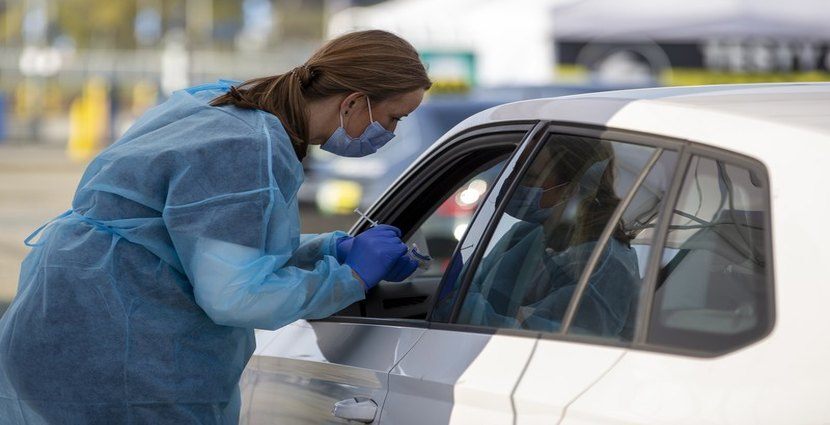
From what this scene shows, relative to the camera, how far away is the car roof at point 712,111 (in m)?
2.21

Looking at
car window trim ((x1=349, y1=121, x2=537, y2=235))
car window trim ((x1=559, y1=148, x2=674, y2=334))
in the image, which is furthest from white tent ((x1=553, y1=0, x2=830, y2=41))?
car window trim ((x1=559, y1=148, x2=674, y2=334))

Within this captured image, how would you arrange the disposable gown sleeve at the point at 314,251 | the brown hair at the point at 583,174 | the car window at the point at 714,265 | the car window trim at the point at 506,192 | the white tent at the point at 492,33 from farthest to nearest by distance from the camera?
the white tent at the point at 492,33 → the disposable gown sleeve at the point at 314,251 → the car window trim at the point at 506,192 → the brown hair at the point at 583,174 → the car window at the point at 714,265

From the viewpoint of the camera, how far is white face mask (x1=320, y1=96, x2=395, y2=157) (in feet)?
10.3

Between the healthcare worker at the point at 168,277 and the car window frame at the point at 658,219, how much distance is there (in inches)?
12.2

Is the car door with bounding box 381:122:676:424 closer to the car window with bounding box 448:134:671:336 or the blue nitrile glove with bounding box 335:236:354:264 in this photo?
the car window with bounding box 448:134:671:336

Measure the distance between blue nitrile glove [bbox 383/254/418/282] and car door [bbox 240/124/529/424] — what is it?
10cm

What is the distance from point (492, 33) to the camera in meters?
20.8

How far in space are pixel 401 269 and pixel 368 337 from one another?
18cm

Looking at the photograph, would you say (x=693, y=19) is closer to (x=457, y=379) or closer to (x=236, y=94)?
(x=236, y=94)

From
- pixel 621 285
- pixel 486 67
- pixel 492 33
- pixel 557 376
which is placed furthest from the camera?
pixel 486 67

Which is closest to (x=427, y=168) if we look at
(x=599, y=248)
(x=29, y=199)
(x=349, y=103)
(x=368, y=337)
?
(x=349, y=103)

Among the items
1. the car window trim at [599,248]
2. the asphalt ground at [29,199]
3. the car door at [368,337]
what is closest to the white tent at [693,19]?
the asphalt ground at [29,199]

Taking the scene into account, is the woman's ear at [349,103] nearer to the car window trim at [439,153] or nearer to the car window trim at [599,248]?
the car window trim at [439,153]

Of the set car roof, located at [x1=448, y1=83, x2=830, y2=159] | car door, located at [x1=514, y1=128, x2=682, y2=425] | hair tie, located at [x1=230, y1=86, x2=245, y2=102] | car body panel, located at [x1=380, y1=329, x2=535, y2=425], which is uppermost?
car roof, located at [x1=448, y1=83, x2=830, y2=159]
